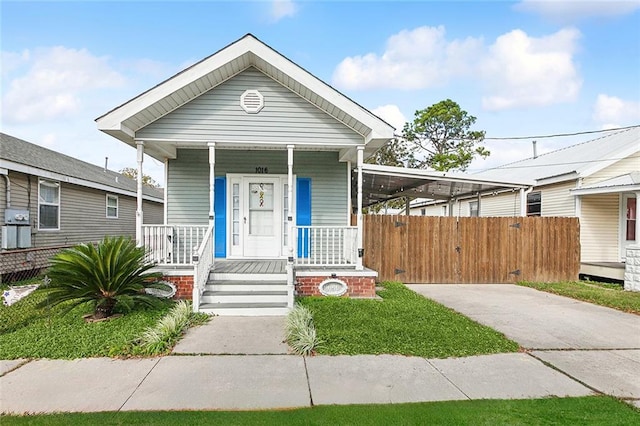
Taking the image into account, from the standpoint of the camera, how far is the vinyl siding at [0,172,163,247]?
10375mm

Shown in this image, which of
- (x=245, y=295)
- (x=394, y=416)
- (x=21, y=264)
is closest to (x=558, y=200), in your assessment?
(x=245, y=295)

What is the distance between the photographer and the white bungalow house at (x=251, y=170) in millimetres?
7137

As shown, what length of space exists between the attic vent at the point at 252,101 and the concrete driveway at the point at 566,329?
18.3ft

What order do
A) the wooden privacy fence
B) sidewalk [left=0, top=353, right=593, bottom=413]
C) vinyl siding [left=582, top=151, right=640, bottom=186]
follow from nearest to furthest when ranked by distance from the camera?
sidewalk [left=0, top=353, right=593, bottom=413]
the wooden privacy fence
vinyl siding [left=582, top=151, right=640, bottom=186]

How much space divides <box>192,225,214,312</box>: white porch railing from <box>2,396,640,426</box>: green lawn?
3.36m

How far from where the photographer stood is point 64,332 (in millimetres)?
5301

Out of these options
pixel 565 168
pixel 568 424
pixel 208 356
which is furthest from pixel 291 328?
pixel 565 168

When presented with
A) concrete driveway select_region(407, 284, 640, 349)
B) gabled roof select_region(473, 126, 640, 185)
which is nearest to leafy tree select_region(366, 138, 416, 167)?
gabled roof select_region(473, 126, 640, 185)

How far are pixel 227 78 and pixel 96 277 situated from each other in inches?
177

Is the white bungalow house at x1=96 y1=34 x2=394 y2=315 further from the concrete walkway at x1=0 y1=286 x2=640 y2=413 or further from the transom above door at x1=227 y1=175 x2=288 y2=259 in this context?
the concrete walkway at x1=0 y1=286 x2=640 y2=413

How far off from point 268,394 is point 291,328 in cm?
179

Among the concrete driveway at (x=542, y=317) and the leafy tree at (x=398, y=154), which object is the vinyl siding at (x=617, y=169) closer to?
the concrete driveway at (x=542, y=317)

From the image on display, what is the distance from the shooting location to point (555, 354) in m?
4.83

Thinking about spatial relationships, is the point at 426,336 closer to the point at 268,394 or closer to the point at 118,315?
the point at 268,394
